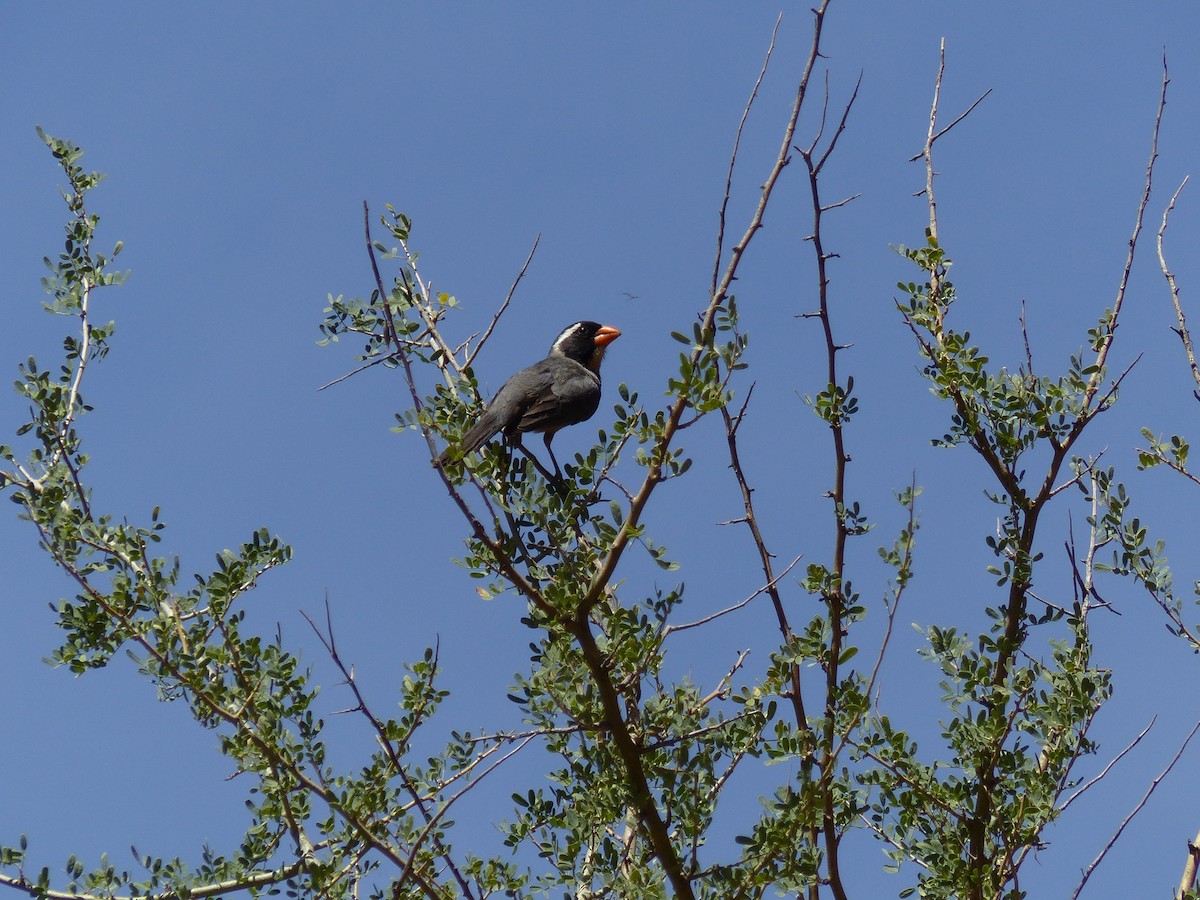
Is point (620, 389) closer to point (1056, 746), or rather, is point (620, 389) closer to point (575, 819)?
point (575, 819)

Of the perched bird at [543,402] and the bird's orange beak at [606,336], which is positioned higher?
the bird's orange beak at [606,336]

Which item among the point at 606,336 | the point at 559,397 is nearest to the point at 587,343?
the point at 606,336

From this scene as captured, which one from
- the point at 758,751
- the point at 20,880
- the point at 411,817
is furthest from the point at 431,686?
the point at 20,880

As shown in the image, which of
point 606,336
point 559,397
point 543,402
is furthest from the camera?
point 606,336

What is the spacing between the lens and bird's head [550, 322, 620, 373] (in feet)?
33.7

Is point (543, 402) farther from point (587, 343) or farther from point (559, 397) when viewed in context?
point (587, 343)

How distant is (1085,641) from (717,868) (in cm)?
177

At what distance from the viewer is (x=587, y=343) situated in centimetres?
1034

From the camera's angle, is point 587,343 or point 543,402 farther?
point 587,343

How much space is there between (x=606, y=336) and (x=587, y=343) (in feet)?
0.65

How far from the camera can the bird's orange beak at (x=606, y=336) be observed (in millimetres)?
10227

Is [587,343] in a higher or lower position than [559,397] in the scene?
higher

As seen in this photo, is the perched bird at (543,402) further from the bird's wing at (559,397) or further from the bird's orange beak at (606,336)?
the bird's orange beak at (606,336)

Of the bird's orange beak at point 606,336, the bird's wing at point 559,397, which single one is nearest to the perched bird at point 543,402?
the bird's wing at point 559,397
